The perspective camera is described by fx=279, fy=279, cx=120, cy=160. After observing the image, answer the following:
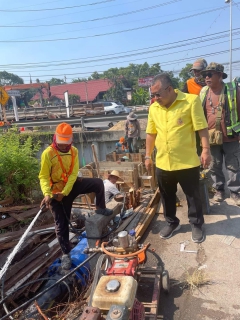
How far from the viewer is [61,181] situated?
389 centimetres

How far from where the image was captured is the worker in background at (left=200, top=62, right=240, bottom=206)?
13.3ft

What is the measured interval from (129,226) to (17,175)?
286 centimetres

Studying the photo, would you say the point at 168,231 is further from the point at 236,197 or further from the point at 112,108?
the point at 112,108

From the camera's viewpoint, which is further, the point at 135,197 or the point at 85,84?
the point at 85,84

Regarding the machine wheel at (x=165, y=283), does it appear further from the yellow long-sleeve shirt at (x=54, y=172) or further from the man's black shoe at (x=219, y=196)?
the man's black shoe at (x=219, y=196)

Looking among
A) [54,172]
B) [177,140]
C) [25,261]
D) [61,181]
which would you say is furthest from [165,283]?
[25,261]

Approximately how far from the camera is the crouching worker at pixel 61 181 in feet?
12.0

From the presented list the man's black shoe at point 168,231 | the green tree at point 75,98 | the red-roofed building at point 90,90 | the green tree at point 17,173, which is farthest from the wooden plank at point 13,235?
the red-roofed building at point 90,90

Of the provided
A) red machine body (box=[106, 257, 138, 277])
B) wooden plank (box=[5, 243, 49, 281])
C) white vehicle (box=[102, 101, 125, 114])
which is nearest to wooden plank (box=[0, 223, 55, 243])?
wooden plank (box=[5, 243, 49, 281])

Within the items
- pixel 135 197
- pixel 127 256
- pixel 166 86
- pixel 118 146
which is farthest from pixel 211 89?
pixel 118 146

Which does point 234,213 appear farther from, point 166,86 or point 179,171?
point 166,86

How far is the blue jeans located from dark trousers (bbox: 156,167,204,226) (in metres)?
1.02

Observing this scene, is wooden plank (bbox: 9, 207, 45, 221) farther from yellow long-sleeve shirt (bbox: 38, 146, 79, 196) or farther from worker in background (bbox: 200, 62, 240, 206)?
worker in background (bbox: 200, 62, 240, 206)

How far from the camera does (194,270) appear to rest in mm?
3254
